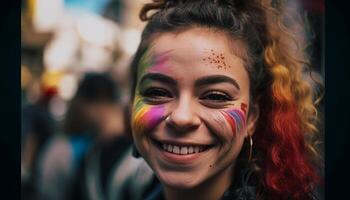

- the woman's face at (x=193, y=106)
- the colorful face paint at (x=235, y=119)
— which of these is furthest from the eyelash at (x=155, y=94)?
the colorful face paint at (x=235, y=119)

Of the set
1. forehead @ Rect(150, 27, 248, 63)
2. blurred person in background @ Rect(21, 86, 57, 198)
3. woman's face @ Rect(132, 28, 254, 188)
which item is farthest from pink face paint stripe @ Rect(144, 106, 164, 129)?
blurred person in background @ Rect(21, 86, 57, 198)

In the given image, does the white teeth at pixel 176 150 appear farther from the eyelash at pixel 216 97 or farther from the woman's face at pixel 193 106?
the eyelash at pixel 216 97

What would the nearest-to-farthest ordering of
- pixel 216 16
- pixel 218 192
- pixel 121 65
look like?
pixel 216 16 < pixel 218 192 < pixel 121 65

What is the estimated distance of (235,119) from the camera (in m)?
1.74

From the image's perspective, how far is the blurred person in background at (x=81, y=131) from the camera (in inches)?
85.0

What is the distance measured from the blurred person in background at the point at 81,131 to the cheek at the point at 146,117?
0.37 m

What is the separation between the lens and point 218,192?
185 cm

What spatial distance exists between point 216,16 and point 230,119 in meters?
0.40

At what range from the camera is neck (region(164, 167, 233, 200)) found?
1.82 m

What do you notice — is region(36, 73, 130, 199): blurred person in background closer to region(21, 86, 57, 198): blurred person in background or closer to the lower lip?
region(21, 86, 57, 198): blurred person in background

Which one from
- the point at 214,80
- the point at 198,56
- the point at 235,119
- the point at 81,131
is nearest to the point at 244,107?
the point at 235,119

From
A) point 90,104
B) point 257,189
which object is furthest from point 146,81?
point 257,189

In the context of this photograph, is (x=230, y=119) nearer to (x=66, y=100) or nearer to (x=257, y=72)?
(x=257, y=72)

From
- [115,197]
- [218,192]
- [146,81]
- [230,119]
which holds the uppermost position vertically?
[146,81]
